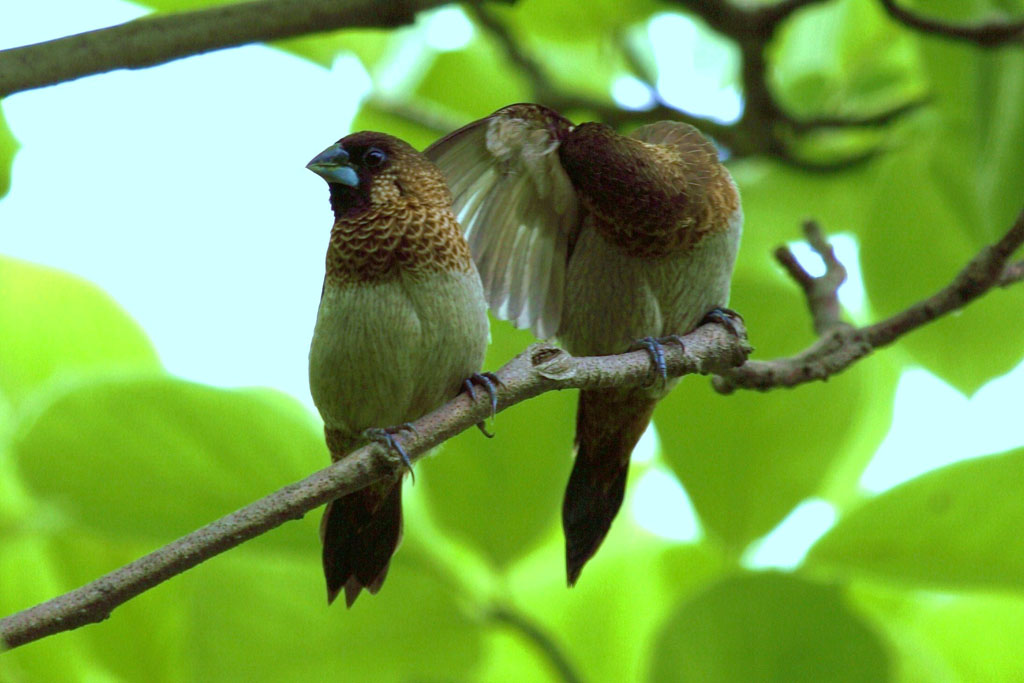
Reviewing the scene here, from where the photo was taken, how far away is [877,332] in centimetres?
55

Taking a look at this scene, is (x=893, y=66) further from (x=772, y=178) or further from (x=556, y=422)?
(x=556, y=422)

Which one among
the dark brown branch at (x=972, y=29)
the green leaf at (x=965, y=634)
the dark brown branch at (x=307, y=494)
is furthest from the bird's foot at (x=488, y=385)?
the dark brown branch at (x=972, y=29)

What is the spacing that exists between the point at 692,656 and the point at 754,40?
0.43 meters

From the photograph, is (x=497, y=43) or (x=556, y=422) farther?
(x=497, y=43)

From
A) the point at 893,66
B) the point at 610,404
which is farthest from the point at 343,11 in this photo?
the point at 893,66

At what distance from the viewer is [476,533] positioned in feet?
1.73

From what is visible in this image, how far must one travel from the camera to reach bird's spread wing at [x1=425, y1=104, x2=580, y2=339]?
0.56m

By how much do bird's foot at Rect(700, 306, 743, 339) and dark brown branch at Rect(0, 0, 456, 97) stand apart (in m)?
0.21

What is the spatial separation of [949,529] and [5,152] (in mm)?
427

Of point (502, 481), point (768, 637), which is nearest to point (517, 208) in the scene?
point (502, 481)

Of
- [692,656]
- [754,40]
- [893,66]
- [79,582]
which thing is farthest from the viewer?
[893,66]

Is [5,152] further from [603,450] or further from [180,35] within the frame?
[603,450]

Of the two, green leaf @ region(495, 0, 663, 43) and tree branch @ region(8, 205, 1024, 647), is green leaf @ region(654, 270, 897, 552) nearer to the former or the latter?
tree branch @ region(8, 205, 1024, 647)

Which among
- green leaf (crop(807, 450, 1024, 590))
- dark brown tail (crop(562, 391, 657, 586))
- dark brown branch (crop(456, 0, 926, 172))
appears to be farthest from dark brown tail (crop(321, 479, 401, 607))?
dark brown branch (crop(456, 0, 926, 172))
